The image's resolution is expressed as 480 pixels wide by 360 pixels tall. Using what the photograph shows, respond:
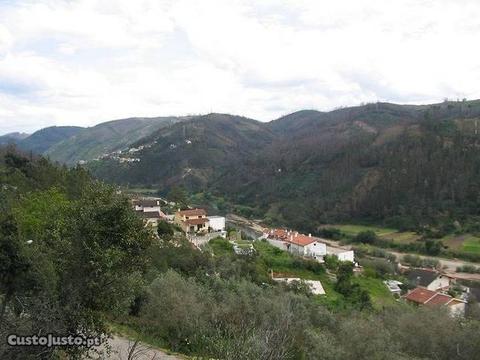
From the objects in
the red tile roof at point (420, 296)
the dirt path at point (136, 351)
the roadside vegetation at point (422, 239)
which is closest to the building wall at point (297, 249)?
the red tile roof at point (420, 296)

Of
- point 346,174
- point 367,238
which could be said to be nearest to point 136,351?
point 367,238

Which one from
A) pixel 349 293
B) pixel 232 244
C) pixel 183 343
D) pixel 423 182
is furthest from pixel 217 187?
pixel 183 343

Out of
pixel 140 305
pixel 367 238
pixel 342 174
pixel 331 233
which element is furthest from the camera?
pixel 342 174

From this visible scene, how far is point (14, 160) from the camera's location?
45.4 meters

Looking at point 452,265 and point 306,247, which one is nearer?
point 306,247

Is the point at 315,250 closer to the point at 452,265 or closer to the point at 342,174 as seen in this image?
the point at 452,265

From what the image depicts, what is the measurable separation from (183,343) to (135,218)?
7.34 metres

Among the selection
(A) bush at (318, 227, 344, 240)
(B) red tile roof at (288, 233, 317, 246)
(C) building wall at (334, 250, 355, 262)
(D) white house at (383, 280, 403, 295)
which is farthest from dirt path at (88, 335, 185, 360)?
(A) bush at (318, 227, 344, 240)

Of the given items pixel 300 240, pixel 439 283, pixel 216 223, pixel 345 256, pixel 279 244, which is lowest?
pixel 439 283

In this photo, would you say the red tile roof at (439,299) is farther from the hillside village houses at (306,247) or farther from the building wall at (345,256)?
the hillside village houses at (306,247)

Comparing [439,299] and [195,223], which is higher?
[195,223]

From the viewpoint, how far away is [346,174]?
319 ft

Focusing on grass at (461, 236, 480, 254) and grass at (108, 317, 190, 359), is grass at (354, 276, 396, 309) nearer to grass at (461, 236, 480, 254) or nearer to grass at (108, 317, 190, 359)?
grass at (461, 236, 480, 254)

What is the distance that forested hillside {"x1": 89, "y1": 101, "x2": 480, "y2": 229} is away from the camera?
258 feet
